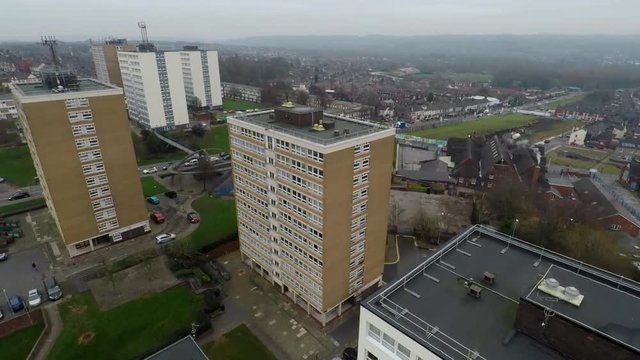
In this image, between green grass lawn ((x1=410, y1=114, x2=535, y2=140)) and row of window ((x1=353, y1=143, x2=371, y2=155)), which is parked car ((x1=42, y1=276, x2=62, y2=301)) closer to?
row of window ((x1=353, y1=143, x2=371, y2=155))

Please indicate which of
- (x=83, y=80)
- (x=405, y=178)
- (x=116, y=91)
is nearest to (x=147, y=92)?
(x=83, y=80)

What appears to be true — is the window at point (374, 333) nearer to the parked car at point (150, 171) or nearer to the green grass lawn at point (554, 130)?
the parked car at point (150, 171)

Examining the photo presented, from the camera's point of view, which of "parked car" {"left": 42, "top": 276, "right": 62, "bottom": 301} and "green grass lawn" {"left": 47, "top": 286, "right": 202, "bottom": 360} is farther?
"parked car" {"left": 42, "top": 276, "right": 62, "bottom": 301}

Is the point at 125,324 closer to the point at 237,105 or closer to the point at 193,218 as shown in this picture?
the point at 193,218

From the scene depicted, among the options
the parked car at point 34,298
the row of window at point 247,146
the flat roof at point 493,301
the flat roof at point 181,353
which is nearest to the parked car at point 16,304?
the parked car at point 34,298

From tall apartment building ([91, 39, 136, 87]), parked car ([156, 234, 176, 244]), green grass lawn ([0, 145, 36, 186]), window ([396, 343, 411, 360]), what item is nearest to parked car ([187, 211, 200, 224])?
parked car ([156, 234, 176, 244])

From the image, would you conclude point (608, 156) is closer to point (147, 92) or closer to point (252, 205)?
point (252, 205)

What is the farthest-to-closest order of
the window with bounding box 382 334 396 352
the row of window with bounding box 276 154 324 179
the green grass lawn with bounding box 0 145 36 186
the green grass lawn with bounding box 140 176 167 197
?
the green grass lawn with bounding box 0 145 36 186 → the green grass lawn with bounding box 140 176 167 197 → the row of window with bounding box 276 154 324 179 → the window with bounding box 382 334 396 352
